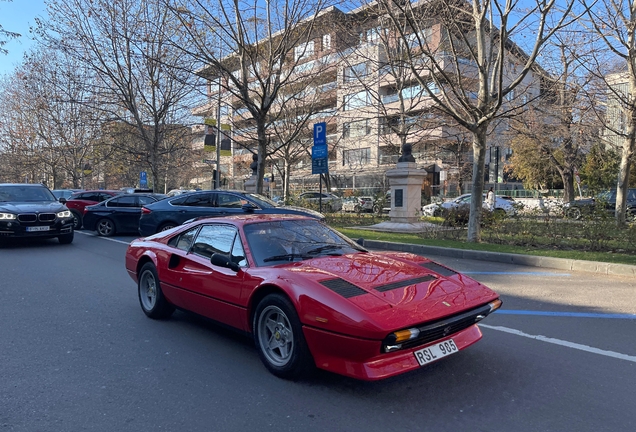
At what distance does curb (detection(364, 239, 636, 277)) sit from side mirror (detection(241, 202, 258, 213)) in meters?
3.42

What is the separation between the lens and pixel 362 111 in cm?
2323

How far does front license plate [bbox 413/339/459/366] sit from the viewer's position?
3.37m

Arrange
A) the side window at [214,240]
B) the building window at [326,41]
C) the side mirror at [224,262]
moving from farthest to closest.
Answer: the building window at [326,41] < the side window at [214,240] < the side mirror at [224,262]

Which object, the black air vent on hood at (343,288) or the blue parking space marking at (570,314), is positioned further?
the blue parking space marking at (570,314)

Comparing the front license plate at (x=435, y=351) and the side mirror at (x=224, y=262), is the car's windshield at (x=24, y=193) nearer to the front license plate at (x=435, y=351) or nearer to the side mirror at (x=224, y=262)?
the side mirror at (x=224, y=262)

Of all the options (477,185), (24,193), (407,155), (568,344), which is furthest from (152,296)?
(407,155)

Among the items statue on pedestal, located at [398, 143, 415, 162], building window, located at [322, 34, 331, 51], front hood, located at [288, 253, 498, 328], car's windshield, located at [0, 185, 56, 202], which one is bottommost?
front hood, located at [288, 253, 498, 328]

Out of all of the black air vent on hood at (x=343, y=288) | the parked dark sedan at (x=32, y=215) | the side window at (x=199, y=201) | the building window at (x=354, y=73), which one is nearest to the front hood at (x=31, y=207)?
the parked dark sedan at (x=32, y=215)

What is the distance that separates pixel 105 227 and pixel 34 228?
11.5ft

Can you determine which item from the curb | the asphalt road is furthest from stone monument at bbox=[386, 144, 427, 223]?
the asphalt road

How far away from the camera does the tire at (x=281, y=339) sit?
3.58 meters

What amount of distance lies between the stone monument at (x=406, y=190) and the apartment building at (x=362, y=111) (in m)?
3.65

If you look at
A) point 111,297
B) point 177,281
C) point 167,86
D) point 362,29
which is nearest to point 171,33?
point 167,86

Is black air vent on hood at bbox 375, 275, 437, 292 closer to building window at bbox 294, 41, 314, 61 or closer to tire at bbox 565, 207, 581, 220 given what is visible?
tire at bbox 565, 207, 581, 220
